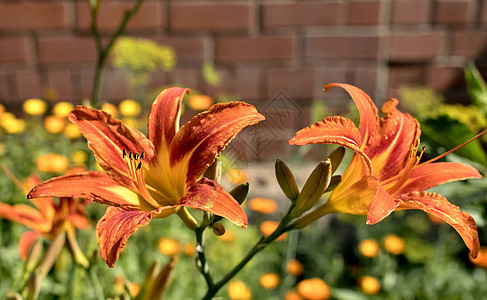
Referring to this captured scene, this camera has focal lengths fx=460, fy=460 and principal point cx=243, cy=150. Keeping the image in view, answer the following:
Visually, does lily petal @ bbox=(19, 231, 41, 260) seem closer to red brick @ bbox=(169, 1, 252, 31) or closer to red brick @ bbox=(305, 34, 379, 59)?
red brick @ bbox=(169, 1, 252, 31)

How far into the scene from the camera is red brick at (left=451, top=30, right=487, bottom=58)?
1.66 metres

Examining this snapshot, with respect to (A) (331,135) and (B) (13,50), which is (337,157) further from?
(B) (13,50)

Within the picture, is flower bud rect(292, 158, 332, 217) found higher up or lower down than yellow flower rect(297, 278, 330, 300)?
higher up

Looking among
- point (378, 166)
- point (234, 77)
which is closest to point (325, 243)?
point (234, 77)

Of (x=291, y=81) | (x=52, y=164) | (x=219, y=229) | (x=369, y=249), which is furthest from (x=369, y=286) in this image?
(x=219, y=229)

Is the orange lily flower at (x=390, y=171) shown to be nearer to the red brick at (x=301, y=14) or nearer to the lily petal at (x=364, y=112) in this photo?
the lily petal at (x=364, y=112)

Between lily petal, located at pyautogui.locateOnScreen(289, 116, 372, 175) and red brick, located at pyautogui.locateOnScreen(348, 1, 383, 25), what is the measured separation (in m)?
1.25

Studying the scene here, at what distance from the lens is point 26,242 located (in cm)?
67

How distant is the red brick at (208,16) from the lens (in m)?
1.58

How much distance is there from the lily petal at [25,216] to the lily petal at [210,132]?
0.95 ft

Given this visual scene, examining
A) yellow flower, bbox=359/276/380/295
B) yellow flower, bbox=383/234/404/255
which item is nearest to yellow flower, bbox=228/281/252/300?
yellow flower, bbox=359/276/380/295

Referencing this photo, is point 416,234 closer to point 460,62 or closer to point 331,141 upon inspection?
point 460,62

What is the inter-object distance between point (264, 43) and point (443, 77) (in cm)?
68

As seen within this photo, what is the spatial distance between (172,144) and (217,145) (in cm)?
6
